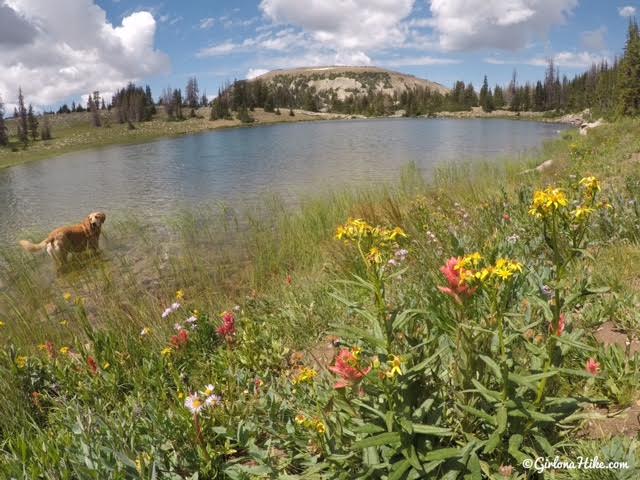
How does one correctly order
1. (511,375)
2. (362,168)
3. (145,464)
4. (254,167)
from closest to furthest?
(511,375) → (145,464) → (362,168) → (254,167)

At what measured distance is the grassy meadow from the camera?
177 centimetres

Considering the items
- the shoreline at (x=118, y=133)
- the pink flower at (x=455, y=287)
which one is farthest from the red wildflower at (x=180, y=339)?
the shoreline at (x=118, y=133)

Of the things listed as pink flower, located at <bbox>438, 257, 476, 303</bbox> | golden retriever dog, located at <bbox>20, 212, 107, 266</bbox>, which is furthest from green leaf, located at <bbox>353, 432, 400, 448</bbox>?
golden retriever dog, located at <bbox>20, 212, 107, 266</bbox>

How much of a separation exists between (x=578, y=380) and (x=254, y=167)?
21840 mm

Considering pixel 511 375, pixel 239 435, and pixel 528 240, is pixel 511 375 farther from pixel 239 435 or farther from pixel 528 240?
pixel 528 240

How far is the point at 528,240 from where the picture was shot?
423 cm

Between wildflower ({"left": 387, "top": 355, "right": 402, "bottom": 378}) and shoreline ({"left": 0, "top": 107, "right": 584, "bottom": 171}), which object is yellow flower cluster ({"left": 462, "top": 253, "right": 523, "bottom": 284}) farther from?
shoreline ({"left": 0, "top": 107, "right": 584, "bottom": 171})

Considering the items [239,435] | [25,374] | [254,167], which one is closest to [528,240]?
[239,435]

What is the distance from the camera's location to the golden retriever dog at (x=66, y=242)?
8.13 meters

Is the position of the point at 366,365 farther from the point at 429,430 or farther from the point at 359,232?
the point at 359,232

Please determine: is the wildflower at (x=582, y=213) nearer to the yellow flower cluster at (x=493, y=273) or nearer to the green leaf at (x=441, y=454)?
the yellow flower cluster at (x=493, y=273)

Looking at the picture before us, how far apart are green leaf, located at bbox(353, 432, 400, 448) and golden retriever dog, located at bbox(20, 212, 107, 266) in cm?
781

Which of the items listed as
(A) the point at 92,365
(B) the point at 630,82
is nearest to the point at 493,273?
(A) the point at 92,365

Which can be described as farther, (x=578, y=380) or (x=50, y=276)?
(x=50, y=276)
